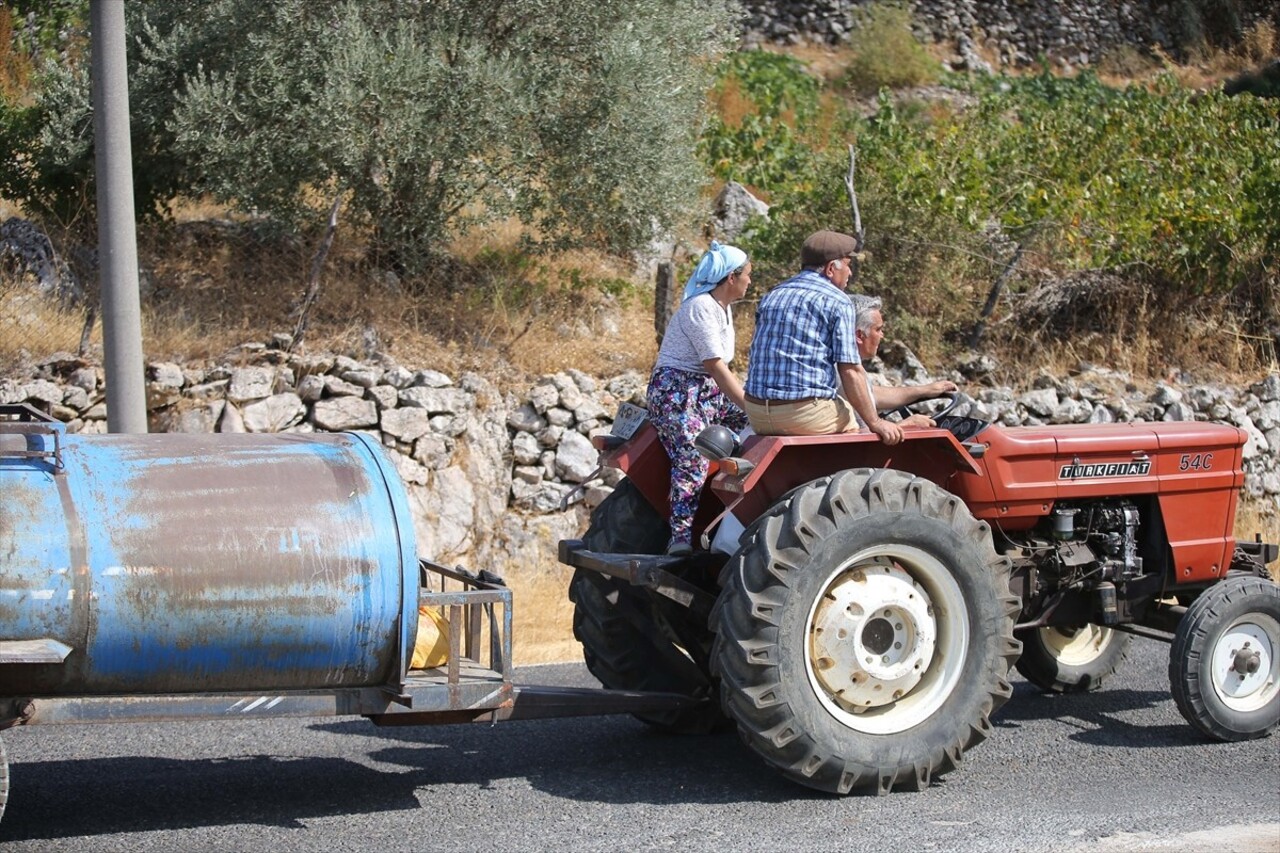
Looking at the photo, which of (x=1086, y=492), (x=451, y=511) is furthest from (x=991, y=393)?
(x=1086, y=492)

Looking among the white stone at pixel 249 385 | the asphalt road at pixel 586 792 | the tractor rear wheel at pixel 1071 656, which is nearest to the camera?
the asphalt road at pixel 586 792

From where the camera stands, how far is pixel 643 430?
21.2ft

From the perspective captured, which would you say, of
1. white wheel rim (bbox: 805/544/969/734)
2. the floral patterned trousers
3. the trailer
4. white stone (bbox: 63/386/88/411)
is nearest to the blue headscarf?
the floral patterned trousers

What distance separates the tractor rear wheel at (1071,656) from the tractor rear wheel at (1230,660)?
0.87 m

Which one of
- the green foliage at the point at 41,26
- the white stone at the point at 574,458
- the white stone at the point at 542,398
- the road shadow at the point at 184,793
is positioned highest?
the green foliage at the point at 41,26

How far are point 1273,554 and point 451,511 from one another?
6.09 metres

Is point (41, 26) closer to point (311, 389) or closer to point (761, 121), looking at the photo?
point (311, 389)

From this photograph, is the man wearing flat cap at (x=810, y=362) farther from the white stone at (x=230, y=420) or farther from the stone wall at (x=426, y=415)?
the white stone at (x=230, y=420)

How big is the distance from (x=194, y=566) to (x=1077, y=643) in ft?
15.3

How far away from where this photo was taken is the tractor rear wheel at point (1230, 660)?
618 centimetres

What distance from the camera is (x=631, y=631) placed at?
6383 mm

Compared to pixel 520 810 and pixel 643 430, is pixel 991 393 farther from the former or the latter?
pixel 520 810

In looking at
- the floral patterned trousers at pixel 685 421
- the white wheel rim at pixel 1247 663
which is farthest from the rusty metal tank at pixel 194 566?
the white wheel rim at pixel 1247 663

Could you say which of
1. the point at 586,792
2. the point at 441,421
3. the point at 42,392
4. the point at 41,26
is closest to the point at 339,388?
the point at 441,421
